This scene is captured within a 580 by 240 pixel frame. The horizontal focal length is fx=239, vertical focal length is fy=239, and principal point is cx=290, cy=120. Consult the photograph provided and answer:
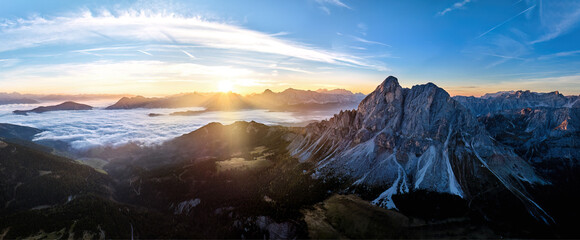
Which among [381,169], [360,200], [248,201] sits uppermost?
[381,169]

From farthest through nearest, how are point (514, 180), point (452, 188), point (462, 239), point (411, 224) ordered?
point (514, 180) < point (452, 188) < point (411, 224) < point (462, 239)

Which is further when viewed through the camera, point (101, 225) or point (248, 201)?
point (248, 201)

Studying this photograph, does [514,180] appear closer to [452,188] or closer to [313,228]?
[452,188]

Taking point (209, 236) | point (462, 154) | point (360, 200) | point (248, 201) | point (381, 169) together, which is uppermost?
point (462, 154)

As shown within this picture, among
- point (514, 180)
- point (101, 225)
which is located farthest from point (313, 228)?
point (514, 180)

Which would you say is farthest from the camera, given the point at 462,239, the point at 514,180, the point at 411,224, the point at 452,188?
the point at 514,180

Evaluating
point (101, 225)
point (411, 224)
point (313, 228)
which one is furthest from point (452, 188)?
point (101, 225)

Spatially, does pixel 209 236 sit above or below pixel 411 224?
below

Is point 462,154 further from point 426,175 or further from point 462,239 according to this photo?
point 462,239

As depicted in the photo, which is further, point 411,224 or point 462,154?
point 462,154
